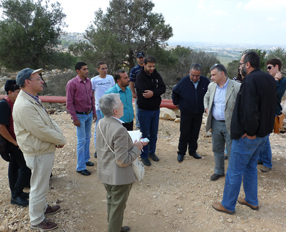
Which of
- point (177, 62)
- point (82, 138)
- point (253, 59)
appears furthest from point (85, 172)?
point (177, 62)

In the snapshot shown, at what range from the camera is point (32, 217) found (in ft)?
9.25

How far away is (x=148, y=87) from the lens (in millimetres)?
4438

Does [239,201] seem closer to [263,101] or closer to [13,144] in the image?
[263,101]

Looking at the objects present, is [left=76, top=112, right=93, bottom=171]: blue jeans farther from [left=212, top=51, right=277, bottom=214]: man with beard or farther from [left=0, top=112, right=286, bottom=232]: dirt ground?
[left=212, top=51, right=277, bottom=214]: man with beard

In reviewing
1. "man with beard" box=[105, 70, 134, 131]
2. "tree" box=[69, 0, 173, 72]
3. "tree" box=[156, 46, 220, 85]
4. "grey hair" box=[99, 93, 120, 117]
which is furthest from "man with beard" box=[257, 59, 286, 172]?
"tree" box=[156, 46, 220, 85]

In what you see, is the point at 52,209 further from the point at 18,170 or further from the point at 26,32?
the point at 26,32

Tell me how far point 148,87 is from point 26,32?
50.5ft

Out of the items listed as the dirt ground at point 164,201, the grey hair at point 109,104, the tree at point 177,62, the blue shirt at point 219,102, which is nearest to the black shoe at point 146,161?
the dirt ground at point 164,201

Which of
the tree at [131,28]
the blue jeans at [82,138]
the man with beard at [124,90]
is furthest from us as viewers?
the tree at [131,28]

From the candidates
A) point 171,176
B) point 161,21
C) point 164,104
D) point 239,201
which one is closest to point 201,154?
point 171,176

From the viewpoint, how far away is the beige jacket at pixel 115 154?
7.41 ft

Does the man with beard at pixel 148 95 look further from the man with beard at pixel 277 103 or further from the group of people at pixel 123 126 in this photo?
the man with beard at pixel 277 103

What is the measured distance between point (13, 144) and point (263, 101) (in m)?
3.38

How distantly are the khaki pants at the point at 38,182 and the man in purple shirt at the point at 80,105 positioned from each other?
54.7 inches
